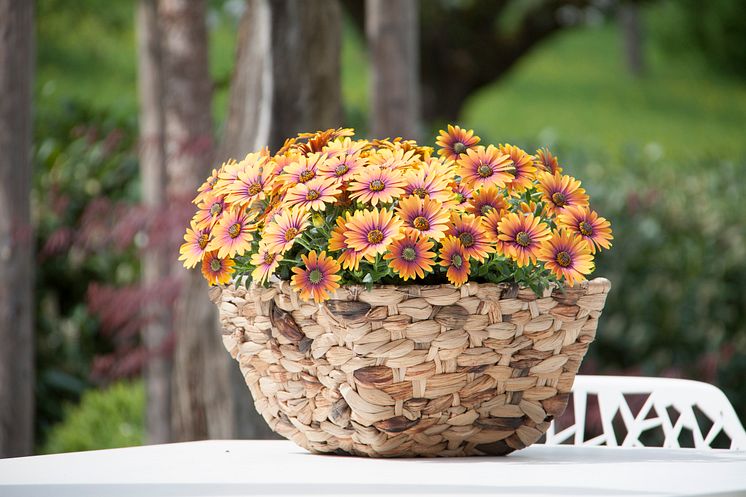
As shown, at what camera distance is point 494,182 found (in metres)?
1.19

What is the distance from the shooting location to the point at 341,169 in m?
1.17

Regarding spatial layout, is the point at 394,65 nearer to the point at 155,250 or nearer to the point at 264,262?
the point at 155,250

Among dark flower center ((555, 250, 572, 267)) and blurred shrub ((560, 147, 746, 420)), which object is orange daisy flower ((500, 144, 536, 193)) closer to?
dark flower center ((555, 250, 572, 267))

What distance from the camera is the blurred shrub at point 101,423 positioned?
3.88 metres

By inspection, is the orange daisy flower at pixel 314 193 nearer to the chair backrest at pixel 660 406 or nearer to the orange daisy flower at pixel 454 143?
the orange daisy flower at pixel 454 143

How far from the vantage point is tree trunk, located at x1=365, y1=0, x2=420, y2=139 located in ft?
10.9

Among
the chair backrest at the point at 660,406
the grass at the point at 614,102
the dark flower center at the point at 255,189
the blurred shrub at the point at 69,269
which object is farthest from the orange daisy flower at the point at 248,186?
the grass at the point at 614,102

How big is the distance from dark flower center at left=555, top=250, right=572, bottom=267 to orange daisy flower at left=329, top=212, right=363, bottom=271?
0.23 meters

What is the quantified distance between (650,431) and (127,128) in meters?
2.84

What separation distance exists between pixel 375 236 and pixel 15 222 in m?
1.69

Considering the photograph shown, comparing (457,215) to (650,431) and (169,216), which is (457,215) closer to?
(169,216)

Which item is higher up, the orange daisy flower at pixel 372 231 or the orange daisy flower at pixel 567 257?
the orange daisy flower at pixel 372 231

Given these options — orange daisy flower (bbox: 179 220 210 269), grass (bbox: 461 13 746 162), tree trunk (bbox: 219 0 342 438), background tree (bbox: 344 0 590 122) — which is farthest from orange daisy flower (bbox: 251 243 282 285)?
grass (bbox: 461 13 746 162)

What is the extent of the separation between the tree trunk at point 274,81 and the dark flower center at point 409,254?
1544mm
